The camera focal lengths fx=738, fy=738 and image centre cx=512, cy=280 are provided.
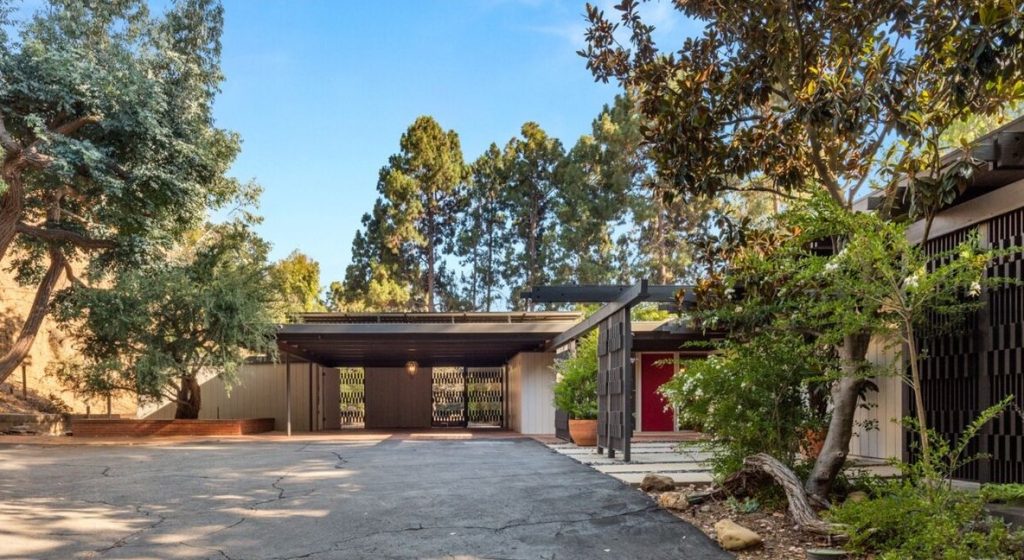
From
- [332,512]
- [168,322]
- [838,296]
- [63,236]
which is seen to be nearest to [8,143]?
[63,236]

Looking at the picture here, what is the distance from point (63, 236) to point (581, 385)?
1025 cm

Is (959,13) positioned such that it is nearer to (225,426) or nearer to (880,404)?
(880,404)

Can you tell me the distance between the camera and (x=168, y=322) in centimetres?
1570

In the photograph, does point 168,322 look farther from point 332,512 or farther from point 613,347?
point 332,512

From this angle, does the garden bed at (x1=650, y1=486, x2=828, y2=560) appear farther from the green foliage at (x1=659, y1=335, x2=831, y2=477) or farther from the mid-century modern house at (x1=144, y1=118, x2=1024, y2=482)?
the mid-century modern house at (x1=144, y1=118, x2=1024, y2=482)

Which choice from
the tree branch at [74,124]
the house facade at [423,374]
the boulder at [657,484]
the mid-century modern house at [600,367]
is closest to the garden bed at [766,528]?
the boulder at [657,484]

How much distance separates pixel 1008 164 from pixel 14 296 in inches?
928

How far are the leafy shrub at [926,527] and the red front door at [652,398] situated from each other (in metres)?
12.5

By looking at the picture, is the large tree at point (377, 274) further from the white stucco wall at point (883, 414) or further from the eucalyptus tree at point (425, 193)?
the white stucco wall at point (883, 414)

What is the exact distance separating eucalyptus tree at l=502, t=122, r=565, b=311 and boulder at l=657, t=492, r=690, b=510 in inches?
934

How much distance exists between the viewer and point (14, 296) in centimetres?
2080

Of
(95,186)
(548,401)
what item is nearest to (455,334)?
(548,401)

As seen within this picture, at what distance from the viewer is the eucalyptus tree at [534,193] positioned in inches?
1179

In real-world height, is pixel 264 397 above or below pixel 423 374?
below
